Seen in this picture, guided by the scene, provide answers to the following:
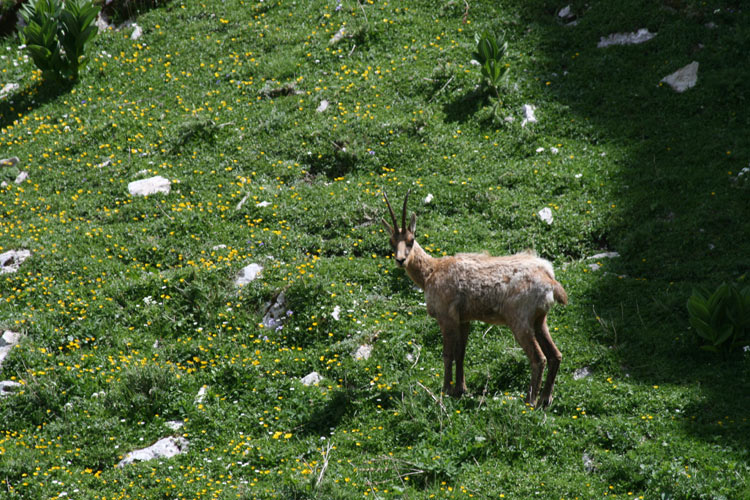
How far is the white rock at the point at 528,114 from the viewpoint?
15.9m

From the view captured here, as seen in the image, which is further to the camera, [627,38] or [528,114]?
[627,38]

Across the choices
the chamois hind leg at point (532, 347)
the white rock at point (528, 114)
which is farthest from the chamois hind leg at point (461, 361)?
the white rock at point (528, 114)

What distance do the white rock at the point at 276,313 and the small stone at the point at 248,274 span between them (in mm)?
806

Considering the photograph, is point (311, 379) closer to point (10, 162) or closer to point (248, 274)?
point (248, 274)

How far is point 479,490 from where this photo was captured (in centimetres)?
Result: 769

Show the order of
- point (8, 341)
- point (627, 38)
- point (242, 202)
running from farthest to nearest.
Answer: point (627, 38) → point (242, 202) → point (8, 341)

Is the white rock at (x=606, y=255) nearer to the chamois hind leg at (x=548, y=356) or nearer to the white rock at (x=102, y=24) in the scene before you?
the chamois hind leg at (x=548, y=356)

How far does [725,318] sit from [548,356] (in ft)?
8.61

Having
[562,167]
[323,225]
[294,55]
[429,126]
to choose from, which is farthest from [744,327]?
[294,55]

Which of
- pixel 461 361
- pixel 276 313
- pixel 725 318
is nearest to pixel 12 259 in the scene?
pixel 276 313

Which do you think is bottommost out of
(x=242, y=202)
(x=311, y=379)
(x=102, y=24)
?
(x=311, y=379)

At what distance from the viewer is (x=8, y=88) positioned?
20.5m

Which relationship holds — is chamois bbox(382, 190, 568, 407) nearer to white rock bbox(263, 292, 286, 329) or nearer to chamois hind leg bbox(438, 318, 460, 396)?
chamois hind leg bbox(438, 318, 460, 396)

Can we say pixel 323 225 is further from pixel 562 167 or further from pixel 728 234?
pixel 728 234
